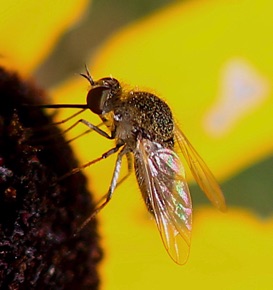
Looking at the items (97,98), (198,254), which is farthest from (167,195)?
(198,254)

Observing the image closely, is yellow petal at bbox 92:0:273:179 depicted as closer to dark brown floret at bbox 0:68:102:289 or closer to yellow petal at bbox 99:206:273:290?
yellow petal at bbox 99:206:273:290

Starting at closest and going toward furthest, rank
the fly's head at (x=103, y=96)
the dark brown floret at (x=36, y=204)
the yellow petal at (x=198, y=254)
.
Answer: the dark brown floret at (x=36, y=204)
the fly's head at (x=103, y=96)
the yellow petal at (x=198, y=254)

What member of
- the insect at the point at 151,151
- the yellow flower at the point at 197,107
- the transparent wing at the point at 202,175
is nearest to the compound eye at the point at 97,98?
the insect at the point at 151,151

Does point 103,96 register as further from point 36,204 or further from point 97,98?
point 36,204

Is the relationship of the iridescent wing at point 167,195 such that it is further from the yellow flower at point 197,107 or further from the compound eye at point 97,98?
the yellow flower at point 197,107

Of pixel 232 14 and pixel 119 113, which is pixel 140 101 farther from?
pixel 232 14

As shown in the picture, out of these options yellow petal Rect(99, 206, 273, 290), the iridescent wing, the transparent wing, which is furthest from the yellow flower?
the iridescent wing

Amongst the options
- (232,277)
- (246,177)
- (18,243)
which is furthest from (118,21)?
(18,243)
